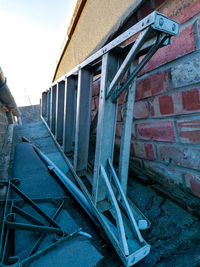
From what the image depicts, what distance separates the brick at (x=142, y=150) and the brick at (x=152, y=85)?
0.36 meters

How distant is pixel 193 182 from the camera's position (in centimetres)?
91

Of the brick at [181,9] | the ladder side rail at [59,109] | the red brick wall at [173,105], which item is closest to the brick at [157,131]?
the red brick wall at [173,105]

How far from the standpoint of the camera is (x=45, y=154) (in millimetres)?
1876

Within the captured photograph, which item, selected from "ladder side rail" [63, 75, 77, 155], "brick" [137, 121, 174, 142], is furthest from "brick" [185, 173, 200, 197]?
"ladder side rail" [63, 75, 77, 155]

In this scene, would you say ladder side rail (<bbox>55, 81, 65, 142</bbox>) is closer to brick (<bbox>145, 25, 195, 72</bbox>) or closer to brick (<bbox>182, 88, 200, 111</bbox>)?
brick (<bbox>145, 25, 195, 72</bbox>)

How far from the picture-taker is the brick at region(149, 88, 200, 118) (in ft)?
2.78

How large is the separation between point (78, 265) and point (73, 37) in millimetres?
3018

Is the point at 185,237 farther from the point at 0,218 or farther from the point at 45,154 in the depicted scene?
the point at 45,154

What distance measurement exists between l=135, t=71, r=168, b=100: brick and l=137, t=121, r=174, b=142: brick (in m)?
0.21

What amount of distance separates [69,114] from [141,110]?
0.82 m

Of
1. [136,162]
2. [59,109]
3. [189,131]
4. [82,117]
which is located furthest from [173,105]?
[59,109]

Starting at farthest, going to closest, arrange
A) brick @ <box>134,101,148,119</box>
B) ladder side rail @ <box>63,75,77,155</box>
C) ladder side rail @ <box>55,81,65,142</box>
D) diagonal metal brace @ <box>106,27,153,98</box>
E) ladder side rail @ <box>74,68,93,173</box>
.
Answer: ladder side rail @ <box>55,81,65,142</box>
ladder side rail @ <box>63,75,77,155</box>
ladder side rail @ <box>74,68,93,173</box>
brick @ <box>134,101,148,119</box>
diagonal metal brace @ <box>106,27,153,98</box>

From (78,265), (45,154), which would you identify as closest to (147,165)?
(78,265)

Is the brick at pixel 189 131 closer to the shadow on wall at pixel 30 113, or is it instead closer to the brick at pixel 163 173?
the brick at pixel 163 173
